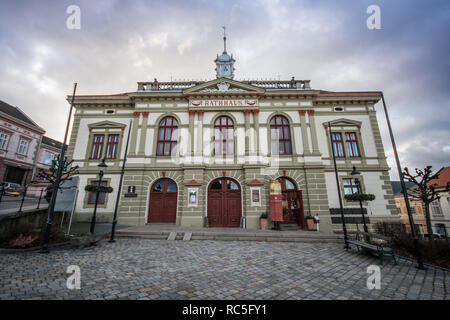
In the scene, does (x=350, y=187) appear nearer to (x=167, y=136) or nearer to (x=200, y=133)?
(x=200, y=133)

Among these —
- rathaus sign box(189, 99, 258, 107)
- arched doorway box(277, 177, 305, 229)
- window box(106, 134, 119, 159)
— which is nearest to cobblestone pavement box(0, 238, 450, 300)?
arched doorway box(277, 177, 305, 229)

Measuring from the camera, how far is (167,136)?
15.7 metres

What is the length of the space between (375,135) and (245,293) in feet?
57.1

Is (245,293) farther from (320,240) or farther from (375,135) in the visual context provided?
(375,135)

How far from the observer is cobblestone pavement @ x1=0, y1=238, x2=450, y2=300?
4.03m

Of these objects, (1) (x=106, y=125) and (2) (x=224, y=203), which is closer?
(2) (x=224, y=203)

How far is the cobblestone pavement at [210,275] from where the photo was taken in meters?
4.03

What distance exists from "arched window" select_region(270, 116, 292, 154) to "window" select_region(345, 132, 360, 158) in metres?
4.94

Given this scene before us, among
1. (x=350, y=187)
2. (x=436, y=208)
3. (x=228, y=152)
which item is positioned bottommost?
(x=436, y=208)

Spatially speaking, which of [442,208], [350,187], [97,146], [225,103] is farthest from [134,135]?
[442,208]

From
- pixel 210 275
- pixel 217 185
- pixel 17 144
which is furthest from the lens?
pixel 17 144

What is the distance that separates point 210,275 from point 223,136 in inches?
452
